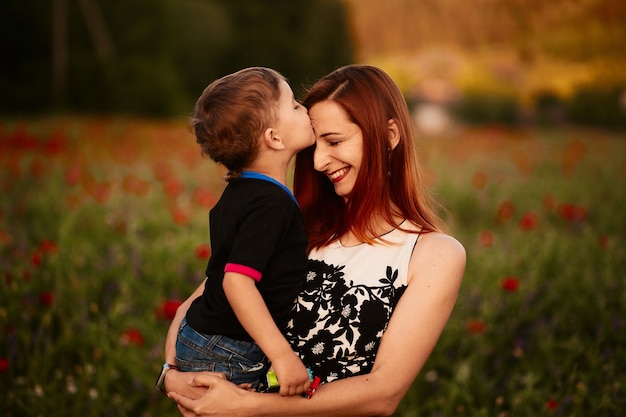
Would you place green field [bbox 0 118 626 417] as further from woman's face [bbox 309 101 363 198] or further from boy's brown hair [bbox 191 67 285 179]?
boy's brown hair [bbox 191 67 285 179]

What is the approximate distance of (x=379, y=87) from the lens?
2.00 meters

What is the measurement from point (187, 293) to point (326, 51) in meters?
19.5

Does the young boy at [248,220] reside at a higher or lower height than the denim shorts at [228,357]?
higher

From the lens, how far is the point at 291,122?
1.88 m

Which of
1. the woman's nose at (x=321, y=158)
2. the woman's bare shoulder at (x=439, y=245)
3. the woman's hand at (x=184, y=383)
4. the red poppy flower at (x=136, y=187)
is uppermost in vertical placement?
the woman's nose at (x=321, y=158)

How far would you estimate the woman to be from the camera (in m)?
1.72

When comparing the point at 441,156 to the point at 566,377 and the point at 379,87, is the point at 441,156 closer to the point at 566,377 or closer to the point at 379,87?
the point at 566,377

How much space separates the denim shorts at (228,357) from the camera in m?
1.81

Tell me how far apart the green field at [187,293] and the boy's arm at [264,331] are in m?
1.01

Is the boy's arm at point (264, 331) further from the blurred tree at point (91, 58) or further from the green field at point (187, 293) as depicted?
the blurred tree at point (91, 58)

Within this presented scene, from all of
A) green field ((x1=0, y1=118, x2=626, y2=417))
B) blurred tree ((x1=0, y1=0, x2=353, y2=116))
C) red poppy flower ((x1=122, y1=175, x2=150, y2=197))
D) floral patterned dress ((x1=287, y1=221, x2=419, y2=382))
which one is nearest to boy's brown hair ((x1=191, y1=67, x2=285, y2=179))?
floral patterned dress ((x1=287, y1=221, x2=419, y2=382))

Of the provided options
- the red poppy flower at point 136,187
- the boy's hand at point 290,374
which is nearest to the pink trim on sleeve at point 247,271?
the boy's hand at point 290,374

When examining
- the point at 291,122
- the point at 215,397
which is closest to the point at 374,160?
the point at 291,122

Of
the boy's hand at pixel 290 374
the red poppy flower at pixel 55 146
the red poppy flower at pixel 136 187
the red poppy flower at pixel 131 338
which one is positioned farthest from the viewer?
the red poppy flower at pixel 55 146
